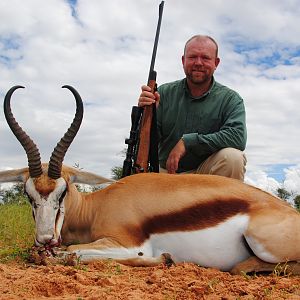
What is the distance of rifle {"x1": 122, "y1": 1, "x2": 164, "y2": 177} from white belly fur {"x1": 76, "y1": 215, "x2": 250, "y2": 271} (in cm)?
154

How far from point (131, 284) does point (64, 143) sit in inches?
69.6

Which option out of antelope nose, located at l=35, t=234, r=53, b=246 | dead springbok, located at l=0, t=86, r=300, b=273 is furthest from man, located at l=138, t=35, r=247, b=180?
antelope nose, located at l=35, t=234, r=53, b=246

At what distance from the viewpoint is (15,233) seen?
6.57 metres

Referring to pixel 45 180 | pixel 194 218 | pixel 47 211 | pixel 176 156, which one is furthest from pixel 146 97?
pixel 47 211

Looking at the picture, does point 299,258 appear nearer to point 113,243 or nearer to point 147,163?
point 113,243

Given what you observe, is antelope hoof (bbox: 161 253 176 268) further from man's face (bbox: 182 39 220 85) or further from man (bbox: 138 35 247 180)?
man's face (bbox: 182 39 220 85)

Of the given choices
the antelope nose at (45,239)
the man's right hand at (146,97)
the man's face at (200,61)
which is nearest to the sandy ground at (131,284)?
the antelope nose at (45,239)

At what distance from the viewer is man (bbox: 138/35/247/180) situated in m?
5.98

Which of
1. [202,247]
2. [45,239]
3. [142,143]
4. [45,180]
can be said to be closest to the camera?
[45,239]

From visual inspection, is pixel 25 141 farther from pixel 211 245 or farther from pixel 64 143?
pixel 211 245

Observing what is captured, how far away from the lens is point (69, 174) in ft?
15.6

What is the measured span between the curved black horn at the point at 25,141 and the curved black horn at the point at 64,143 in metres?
0.11

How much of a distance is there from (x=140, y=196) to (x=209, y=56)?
2.79 m

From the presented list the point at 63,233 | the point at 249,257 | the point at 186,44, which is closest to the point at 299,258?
the point at 249,257
